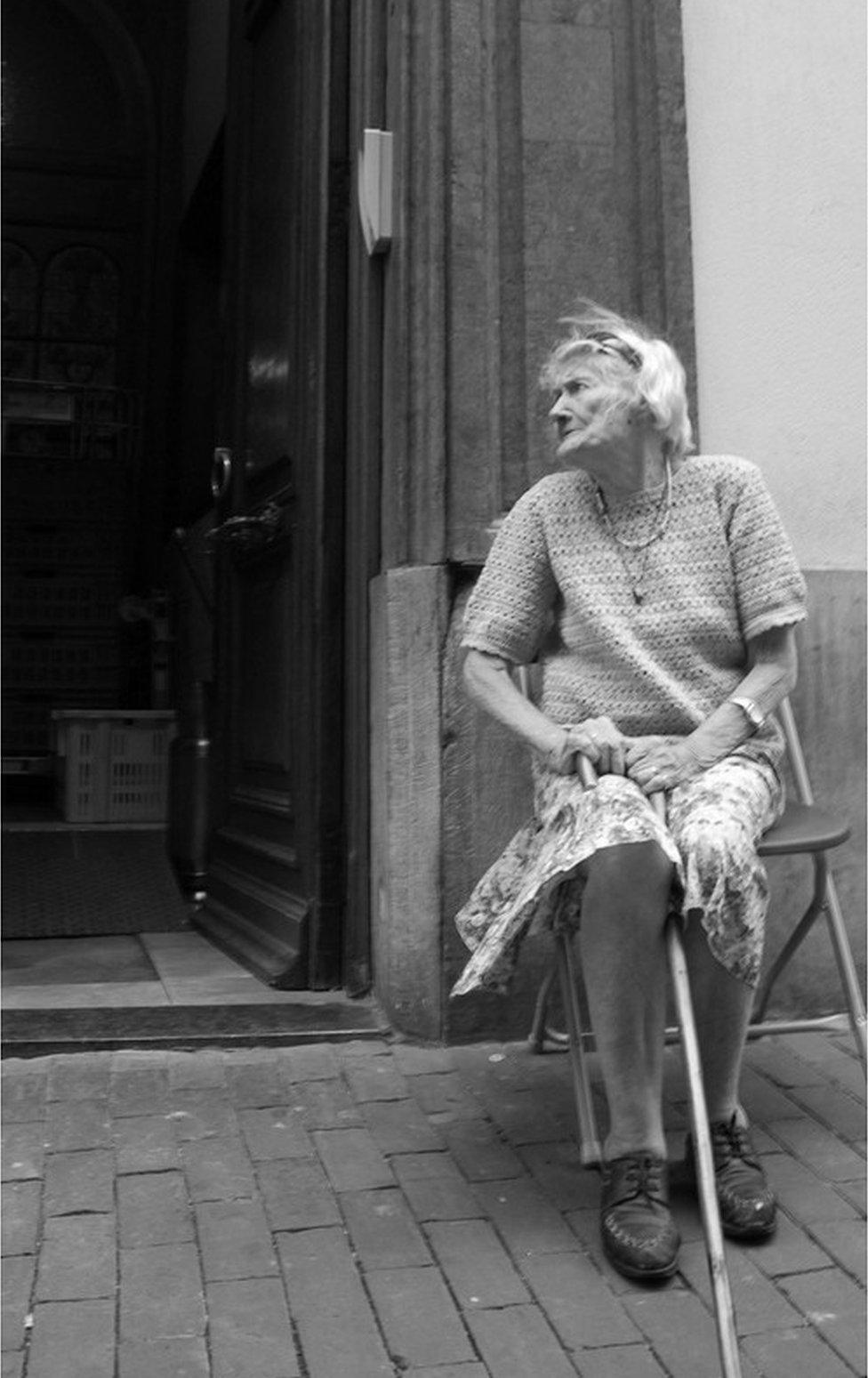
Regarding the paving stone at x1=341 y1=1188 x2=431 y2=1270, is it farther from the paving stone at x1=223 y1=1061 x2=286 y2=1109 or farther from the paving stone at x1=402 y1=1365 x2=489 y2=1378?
the paving stone at x1=223 y1=1061 x2=286 y2=1109

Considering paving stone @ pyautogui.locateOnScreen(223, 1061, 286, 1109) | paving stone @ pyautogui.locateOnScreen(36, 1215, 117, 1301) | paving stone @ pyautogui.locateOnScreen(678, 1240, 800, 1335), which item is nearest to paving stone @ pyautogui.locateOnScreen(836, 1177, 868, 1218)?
paving stone @ pyautogui.locateOnScreen(678, 1240, 800, 1335)

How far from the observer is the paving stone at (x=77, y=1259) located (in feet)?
7.43

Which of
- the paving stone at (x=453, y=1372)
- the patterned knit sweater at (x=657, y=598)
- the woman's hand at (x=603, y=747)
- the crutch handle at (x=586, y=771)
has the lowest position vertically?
the paving stone at (x=453, y=1372)

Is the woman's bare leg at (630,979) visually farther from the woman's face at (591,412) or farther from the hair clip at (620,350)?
the hair clip at (620,350)

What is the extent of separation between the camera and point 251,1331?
2.15 meters

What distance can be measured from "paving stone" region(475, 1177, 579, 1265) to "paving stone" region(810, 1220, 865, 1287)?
0.40 meters

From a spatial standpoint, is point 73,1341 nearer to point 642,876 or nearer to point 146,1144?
point 146,1144

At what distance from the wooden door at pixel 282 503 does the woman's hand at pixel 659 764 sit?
57.1 inches

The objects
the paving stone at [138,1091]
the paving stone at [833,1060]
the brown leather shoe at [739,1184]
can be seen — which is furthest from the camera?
the paving stone at [833,1060]

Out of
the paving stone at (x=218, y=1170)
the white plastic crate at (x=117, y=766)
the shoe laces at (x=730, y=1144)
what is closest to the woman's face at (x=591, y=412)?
the shoe laces at (x=730, y=1144)

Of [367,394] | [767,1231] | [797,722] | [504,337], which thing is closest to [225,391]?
[367,394]

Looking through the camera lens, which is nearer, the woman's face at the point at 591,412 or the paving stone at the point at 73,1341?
the paving stone at the point at 73,1341

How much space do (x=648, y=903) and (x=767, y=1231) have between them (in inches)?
22.3

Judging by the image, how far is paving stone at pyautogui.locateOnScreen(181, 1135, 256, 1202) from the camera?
2648mm
